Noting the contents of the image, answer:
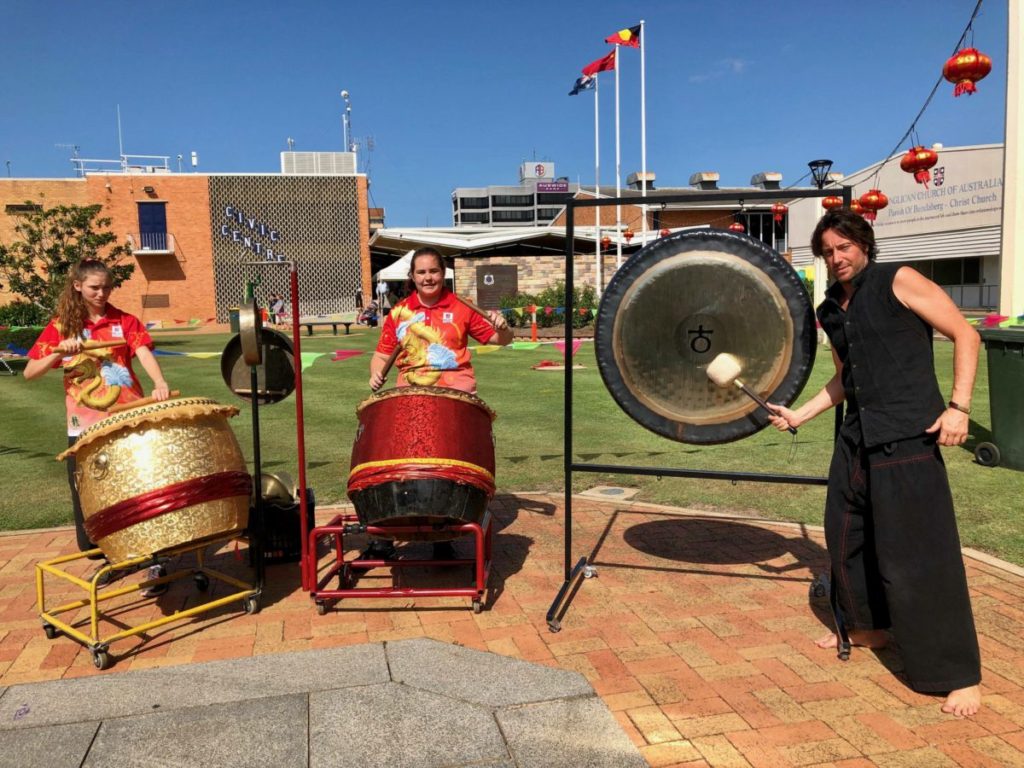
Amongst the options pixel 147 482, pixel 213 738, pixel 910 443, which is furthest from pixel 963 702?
pixel 147 482

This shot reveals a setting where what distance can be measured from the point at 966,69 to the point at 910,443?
7737mm

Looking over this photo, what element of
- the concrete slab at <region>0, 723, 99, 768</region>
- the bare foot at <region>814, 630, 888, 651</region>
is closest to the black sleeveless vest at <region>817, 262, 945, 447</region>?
the bare foot at <region>814, 630, 888, 651</region>

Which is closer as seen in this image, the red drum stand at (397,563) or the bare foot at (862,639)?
the bare foot at (862,639)

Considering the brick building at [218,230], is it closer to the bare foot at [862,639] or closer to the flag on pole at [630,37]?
the flag on pole at [630,37]

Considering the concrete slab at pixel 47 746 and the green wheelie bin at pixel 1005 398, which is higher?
the green wheelie bin at pixel 1005 398

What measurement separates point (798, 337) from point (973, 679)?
1722 millimetres

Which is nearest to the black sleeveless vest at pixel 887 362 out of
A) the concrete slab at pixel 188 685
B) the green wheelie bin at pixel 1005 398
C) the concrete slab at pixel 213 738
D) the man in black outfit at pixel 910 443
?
the man in black outfit at pixel 910 443

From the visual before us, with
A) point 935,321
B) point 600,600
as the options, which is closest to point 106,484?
point 600,600

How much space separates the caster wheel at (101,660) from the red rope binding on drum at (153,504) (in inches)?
20.8

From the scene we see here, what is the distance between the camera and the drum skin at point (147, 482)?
12.2 ft

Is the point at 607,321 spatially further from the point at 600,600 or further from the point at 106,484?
the point at 106,484

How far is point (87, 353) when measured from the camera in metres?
4.35

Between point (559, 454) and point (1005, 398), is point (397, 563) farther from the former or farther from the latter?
point (1005, 398)

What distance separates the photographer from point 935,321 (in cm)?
318
